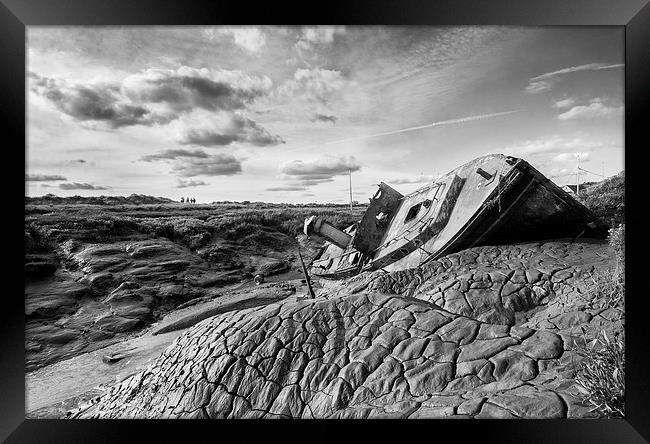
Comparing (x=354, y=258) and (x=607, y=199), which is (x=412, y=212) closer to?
(x=354, y=258)

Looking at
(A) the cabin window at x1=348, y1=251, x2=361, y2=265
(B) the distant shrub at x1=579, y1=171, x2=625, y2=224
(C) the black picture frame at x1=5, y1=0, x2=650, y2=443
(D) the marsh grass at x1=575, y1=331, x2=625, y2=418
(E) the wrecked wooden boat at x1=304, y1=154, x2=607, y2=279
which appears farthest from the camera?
(A) the cabin window at x1=348, y1=251, x2=361, y2=265

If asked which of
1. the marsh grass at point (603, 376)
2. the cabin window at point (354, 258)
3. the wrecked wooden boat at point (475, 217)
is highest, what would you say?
the wrecked wooden boat at point (475, 217)

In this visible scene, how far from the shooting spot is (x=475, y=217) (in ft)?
13.0

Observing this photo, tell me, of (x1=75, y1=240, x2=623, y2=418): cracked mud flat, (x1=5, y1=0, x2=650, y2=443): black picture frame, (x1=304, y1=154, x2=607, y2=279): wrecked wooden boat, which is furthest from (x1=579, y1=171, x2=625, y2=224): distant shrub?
(x1=5, y1=0, x2=650, y2=443): black picture frame

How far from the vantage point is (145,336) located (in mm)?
3840

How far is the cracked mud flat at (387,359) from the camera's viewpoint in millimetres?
2068

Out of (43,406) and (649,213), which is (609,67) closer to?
(649,213)

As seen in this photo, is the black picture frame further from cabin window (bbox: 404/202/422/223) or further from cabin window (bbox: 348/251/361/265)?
cabin window (bbox: 348/251/361/265)

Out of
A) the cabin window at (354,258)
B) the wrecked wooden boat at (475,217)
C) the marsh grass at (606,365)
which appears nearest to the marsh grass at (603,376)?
the marsh grass at (606,365)

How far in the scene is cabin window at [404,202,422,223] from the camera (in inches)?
201

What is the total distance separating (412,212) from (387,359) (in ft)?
10.6
